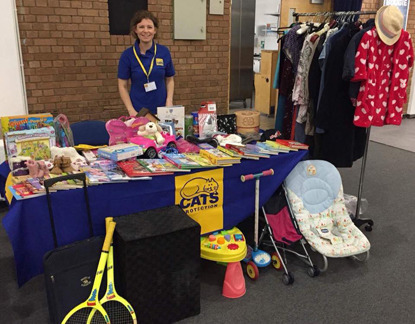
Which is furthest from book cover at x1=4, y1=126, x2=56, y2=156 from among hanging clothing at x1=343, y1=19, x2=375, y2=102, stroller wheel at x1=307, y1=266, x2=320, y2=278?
hanging clothing at x1=343, y1=19, x2=375, y2=102

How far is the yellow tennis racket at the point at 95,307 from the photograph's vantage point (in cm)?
181

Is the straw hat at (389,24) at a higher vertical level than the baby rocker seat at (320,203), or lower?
higher

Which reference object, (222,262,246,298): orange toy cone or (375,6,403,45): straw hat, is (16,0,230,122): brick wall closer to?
(375,6,403,45): straw hat

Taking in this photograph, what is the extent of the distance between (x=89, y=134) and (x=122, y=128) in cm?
63

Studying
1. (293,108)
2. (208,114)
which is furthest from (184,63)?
(208,114)

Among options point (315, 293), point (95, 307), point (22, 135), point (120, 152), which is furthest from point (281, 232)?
point (22, 135)

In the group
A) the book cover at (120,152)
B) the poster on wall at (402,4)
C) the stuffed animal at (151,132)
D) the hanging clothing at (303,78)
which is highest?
the poster on wall at (402,4)

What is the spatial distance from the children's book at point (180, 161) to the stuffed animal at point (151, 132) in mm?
111

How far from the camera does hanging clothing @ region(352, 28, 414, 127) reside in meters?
2.64

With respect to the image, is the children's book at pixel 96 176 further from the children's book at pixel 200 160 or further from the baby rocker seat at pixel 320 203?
the baby rocker seat at pixel 320 203

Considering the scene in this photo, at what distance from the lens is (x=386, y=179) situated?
168 inches

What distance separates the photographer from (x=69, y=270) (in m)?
1.84

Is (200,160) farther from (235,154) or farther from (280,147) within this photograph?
(280,147)

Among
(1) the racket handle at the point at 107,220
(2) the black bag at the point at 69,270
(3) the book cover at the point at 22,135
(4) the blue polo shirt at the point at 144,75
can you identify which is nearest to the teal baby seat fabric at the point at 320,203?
(1) the racket handle at the point at 107,220
